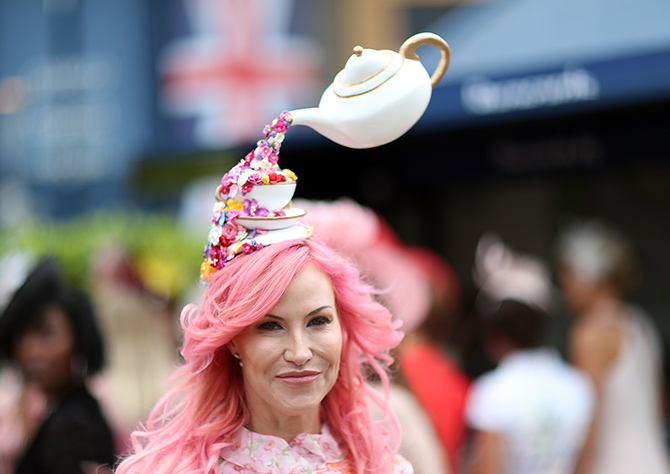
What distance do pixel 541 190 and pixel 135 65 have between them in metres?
7.01

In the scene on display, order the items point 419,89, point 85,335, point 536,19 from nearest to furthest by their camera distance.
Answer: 1. point 419,89
2. point 85,335
3. point 536,19

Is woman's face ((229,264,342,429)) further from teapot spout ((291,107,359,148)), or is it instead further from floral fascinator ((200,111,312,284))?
teapot spout ((291,107,359,148))

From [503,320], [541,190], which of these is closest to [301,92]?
[541,190]

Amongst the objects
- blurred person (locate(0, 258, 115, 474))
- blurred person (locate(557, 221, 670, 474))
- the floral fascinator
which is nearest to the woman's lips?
the floral fascinator

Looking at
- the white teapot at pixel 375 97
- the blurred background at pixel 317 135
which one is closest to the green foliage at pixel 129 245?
the blurred background at pixel 317 135

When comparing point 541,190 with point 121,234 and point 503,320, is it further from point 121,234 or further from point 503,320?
point 121,234

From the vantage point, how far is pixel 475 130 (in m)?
5.96

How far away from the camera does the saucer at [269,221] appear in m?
1.85

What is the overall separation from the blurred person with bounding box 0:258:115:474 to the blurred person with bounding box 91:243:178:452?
0.84 m

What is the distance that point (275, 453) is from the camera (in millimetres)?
1874

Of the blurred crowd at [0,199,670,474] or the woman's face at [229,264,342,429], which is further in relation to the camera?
the blurred crowd at [0,199,670,474]

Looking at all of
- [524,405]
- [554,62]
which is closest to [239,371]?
[524,405]

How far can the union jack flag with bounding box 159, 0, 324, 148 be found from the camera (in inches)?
431

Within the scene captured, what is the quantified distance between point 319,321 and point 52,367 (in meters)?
1.70
